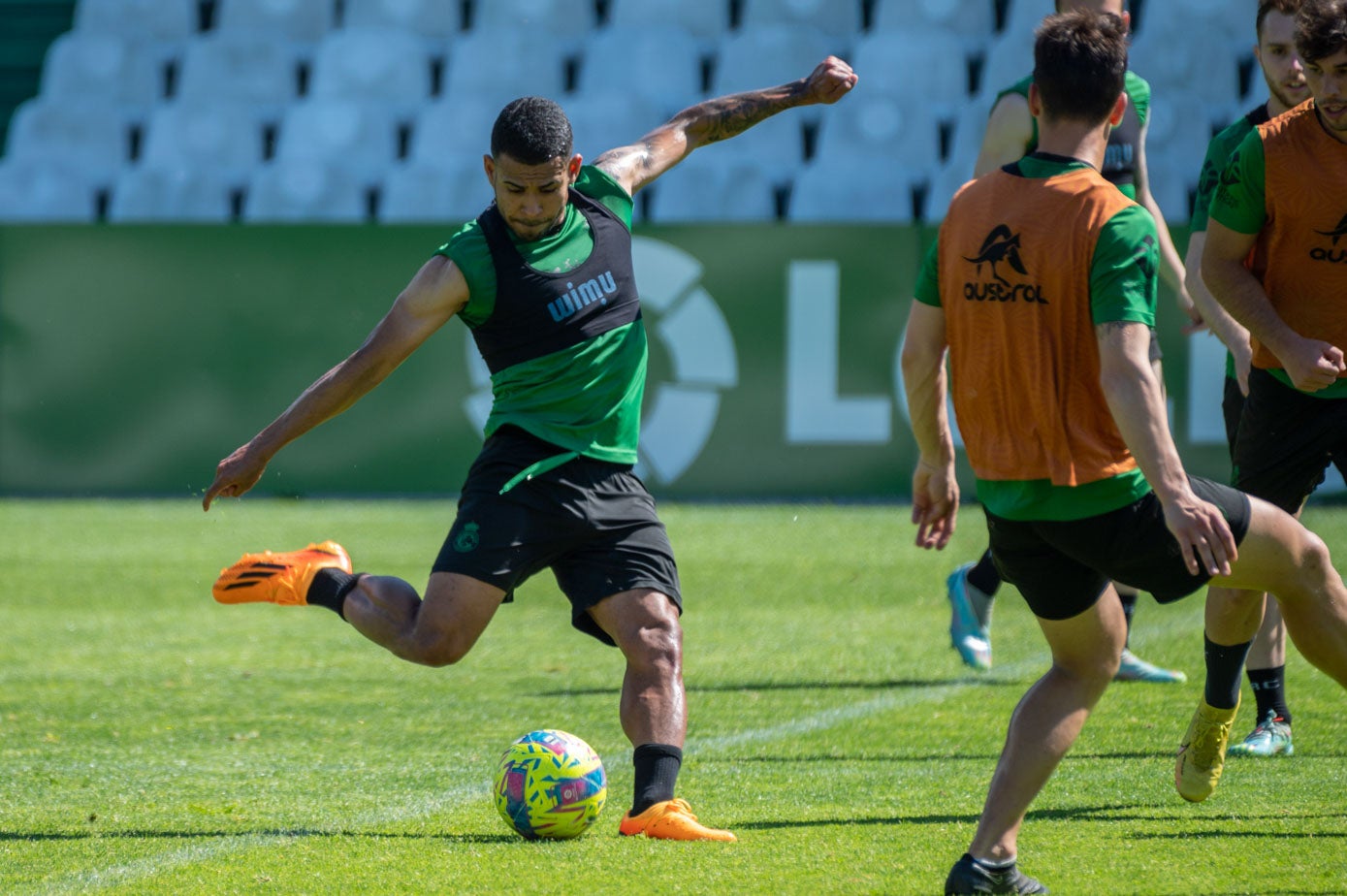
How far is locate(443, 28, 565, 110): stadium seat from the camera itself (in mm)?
17203

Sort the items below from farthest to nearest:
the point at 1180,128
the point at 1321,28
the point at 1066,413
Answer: the point at 1180,128
the point at 1321,28
the point at 1066,413

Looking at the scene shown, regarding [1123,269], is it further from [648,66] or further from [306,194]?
[648,66]

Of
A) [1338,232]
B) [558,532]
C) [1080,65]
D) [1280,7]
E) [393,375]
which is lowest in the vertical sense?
[393,375]

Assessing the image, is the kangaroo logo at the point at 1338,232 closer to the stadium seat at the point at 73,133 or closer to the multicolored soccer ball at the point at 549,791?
the multicolored soccer ball at the point at 549,791

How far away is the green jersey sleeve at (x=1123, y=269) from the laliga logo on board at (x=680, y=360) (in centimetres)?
997

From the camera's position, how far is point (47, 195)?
55.7ft

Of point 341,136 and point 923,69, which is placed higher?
point 923,69

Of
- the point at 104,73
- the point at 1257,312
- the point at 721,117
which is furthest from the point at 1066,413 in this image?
the point at 104,73

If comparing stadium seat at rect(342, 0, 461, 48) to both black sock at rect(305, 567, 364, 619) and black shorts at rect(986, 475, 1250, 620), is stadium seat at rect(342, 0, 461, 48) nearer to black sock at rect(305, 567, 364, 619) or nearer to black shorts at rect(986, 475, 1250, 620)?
black sock at rect(305, 567, 364, 619)

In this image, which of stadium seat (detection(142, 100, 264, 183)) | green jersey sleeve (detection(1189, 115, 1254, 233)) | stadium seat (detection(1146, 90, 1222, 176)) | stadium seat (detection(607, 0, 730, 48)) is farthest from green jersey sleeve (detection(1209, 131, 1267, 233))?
stadium seat (detection(142, 100, 264, 183))

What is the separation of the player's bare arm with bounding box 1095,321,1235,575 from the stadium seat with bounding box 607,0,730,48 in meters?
14.6

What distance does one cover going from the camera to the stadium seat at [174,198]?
16.4m

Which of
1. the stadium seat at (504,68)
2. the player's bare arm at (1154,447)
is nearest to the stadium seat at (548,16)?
the stadium seat at (504,68)

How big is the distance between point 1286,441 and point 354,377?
8.87 feet
